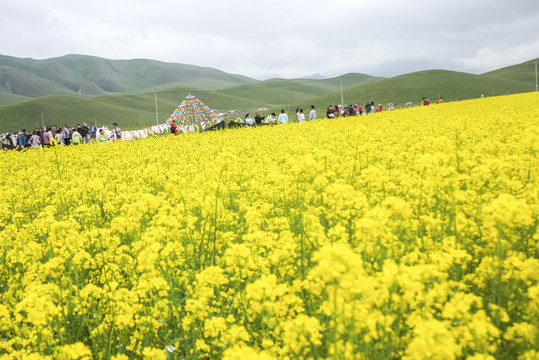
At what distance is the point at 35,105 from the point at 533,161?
116 metres

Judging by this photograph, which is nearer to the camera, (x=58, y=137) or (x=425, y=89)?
(x=58, y=137)

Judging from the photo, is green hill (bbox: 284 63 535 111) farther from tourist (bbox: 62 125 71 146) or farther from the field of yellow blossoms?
the field of yellow blossoms

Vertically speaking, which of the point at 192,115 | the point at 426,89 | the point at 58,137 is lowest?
the point at 58,137

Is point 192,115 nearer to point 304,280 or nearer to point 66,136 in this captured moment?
point 66,136

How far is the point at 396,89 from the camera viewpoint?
89.8 m

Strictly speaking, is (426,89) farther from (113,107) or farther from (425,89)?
(113,107)

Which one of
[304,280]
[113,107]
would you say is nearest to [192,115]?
[304,280]

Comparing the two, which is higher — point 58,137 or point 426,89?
point 426,89

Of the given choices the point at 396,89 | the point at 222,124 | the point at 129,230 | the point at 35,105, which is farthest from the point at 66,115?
the point at 129,230

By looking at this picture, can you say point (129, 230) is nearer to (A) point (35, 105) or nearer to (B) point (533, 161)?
(B) point (533, 161)

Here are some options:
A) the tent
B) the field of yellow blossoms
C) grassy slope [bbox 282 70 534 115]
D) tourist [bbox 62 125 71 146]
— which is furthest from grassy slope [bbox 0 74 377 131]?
the field of yellow blossoms

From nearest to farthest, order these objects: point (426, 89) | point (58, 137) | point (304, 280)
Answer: point (304, 280)
point (58, 137)
point (426, 89)

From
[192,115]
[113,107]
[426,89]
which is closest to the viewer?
[192,115]

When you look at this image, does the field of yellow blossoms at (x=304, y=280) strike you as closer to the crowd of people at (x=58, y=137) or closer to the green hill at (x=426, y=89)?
the crowd of people at (x=58, y=137)
